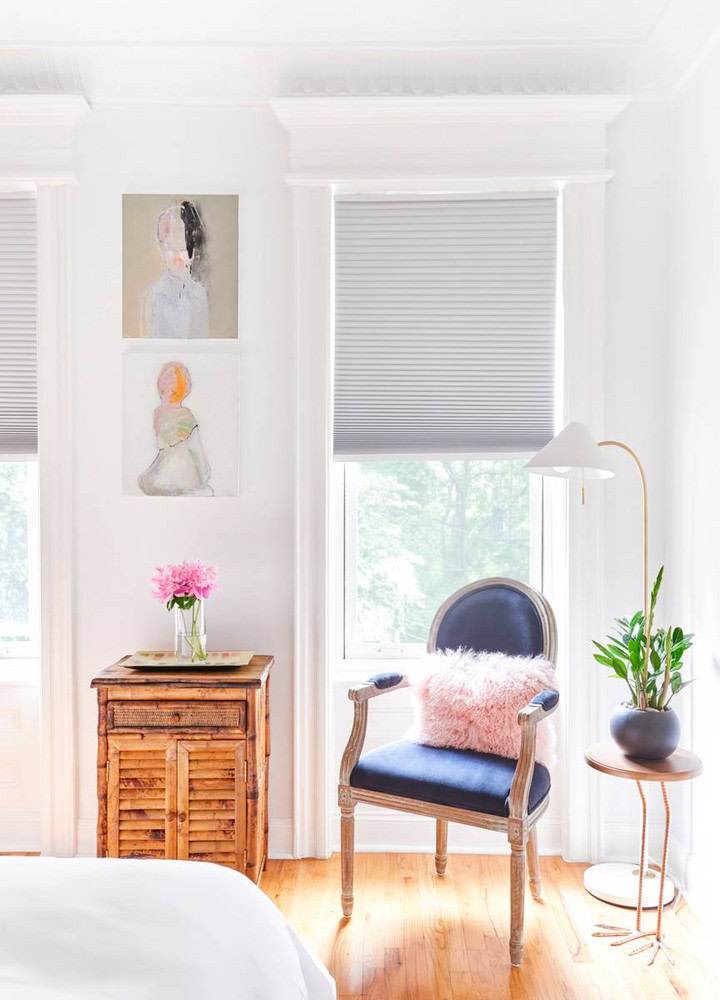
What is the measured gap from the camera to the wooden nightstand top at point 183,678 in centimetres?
265

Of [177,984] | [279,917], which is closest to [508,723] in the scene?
[279,917]

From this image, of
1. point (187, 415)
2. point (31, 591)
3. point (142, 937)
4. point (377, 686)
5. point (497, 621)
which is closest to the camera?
point (142, 937)

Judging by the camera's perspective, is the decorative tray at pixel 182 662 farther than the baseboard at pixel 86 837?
No

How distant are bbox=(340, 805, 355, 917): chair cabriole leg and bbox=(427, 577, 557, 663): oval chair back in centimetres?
66

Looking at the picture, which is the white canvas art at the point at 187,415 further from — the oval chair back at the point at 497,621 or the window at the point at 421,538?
the oval chair back at the point at 497,621

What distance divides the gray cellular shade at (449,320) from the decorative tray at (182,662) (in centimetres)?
98

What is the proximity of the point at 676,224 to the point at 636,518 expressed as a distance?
1.10m

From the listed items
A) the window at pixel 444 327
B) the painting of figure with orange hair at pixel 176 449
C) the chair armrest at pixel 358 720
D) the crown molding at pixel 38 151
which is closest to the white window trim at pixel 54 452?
the crown molding at pixel 38 151

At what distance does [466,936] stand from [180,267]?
2559mm

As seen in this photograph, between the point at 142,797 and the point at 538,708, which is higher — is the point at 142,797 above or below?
below

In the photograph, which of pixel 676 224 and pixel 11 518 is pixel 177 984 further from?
pixel 676 224

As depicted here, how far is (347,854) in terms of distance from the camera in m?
2.60

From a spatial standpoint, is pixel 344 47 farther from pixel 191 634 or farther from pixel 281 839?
pixel 281 839

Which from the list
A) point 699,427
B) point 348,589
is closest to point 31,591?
point 348,589
